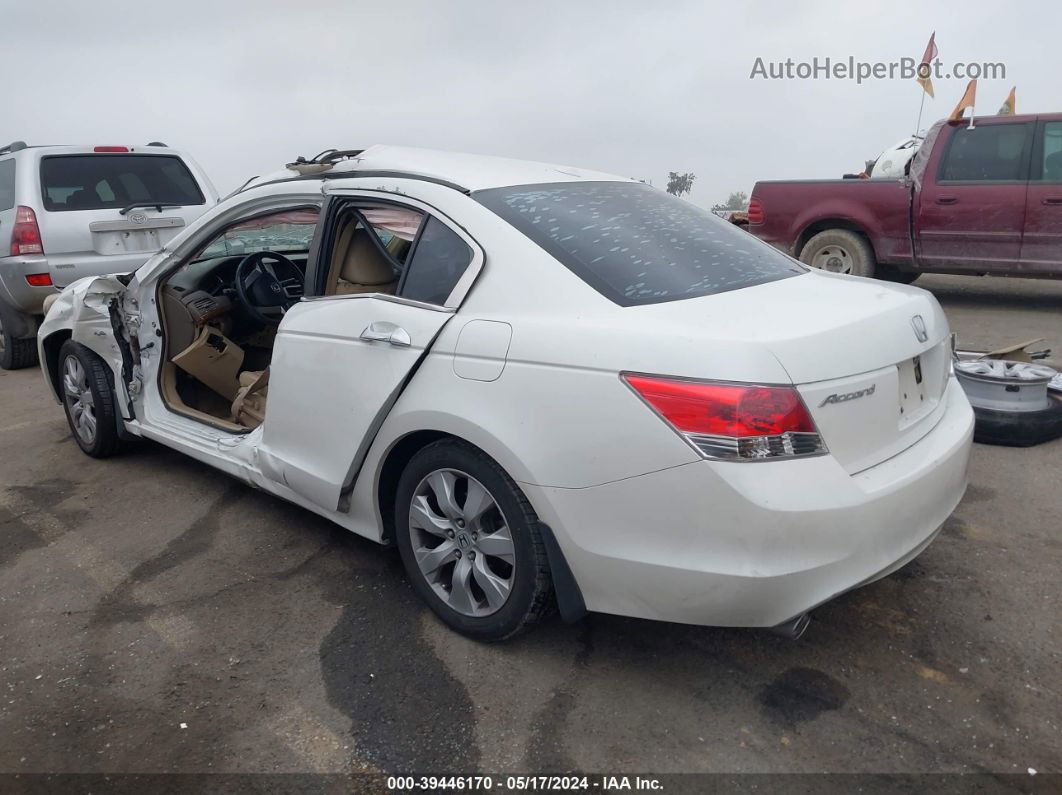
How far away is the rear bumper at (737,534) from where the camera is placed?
208 cm

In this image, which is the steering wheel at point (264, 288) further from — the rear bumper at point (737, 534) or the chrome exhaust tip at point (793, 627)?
the chrome exhaust tip at point (793, 627)

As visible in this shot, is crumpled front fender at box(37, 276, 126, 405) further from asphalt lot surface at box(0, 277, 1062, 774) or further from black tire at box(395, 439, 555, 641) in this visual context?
black tire at box(395, 439, 555, 641)

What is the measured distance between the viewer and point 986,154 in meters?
7.88

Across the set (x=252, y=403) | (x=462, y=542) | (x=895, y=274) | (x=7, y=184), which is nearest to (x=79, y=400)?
(x=252, y=403)

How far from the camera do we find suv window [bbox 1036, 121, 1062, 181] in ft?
24.5

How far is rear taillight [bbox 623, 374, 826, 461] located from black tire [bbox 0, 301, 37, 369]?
688 cm

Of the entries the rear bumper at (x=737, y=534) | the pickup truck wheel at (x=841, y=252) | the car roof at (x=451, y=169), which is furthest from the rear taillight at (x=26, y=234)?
the pickup truck wheel at (x=841, y=252)

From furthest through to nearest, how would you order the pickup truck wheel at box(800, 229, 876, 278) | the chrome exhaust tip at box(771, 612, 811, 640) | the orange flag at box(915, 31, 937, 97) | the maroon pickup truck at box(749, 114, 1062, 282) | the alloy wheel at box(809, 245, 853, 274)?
the orange flag at box(915, 31, 937, 97), the alloy wheel at box(809, 245, 853, 274), the pickup truck wheel at box(800, 229, 876, 278), the maroon pickup truck at box(749, 114, 1062, 282), the chrome exhaust tip at box(771, 612, 811, 640)

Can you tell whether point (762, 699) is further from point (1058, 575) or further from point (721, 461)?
point (1058, 575)

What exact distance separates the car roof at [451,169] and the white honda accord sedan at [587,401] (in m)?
0.02

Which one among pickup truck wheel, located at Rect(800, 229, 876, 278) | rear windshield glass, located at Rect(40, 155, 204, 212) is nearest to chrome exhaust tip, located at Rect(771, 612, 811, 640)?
rear windshield glass, located at Rect(40, 155, 204, 212)

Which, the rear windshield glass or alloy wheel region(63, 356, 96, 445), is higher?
the rear windshield glass

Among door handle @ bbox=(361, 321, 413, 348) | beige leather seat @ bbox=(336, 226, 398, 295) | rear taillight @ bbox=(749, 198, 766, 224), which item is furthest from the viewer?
rear taillight @ bbox=(749, 198, 766, 224)

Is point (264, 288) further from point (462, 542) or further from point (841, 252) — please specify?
point (841, 252)
